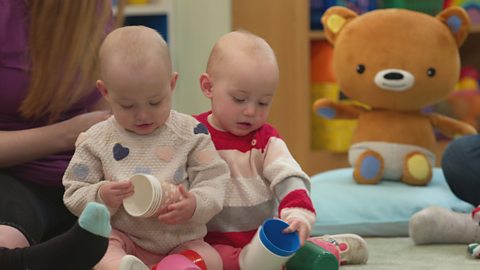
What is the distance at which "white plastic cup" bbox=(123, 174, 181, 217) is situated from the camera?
96 cm

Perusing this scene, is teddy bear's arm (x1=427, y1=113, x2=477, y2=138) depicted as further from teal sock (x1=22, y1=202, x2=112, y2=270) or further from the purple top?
teal sock (x1=22, y1=202, x2=112, y2=270)

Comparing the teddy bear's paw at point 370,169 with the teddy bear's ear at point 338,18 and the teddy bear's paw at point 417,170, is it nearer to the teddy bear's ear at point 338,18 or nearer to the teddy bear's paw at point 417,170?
the teddy bear's paw at point 417,170

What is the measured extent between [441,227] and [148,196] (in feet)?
2.17

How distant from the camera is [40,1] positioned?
128cm

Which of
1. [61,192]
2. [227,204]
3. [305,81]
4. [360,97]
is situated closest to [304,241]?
[227,204]

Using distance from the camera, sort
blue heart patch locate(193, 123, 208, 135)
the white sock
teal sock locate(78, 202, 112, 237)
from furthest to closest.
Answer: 1. the white sock
2. blue heart patch locate(193, 123, 208, 135)
3. teal sock locate(78, 202, 112, 237)

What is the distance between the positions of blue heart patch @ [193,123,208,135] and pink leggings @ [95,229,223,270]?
0.49 feet

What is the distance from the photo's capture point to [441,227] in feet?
4.65

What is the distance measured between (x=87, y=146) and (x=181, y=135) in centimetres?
13

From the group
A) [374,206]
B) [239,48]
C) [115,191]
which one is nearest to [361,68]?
[374,206]

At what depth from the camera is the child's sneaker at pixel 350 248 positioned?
125 cm

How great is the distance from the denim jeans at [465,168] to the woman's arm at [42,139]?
0.73m

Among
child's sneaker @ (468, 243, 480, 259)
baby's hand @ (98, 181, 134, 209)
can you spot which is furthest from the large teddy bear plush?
baby's hand @ (98, 181, 134, 209)

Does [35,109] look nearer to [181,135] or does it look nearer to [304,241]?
[181,135]
